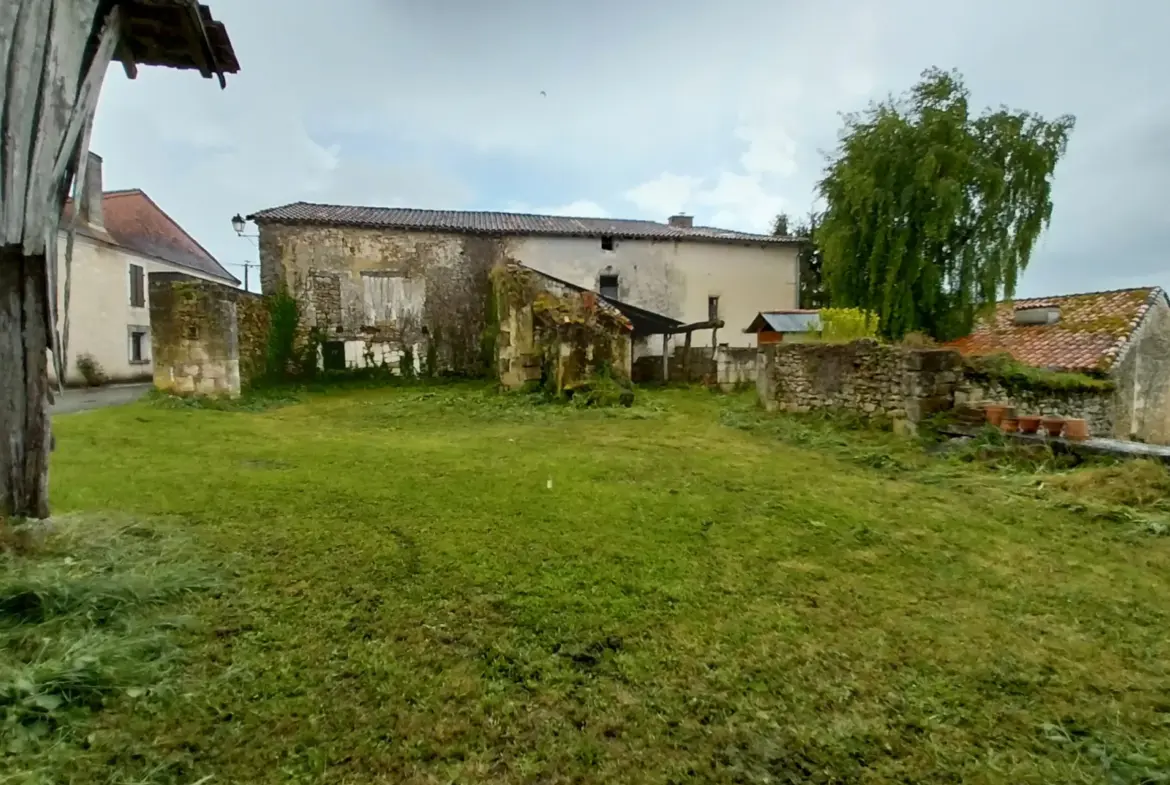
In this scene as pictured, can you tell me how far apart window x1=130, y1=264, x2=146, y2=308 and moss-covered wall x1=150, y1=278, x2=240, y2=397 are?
1113 cm

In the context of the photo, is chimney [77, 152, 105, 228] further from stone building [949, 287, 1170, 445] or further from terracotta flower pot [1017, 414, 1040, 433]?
stone building [949, 287, 1170, 445]

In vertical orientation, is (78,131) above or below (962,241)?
below

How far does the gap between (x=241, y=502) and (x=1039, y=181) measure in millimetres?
16230

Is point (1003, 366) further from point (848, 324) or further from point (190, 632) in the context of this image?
point (190, 632)

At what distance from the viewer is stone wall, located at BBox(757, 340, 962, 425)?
25.2 feet

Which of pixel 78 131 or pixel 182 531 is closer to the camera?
pixel 78 131

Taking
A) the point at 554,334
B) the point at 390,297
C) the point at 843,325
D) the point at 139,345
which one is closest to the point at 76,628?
the point at 554,334

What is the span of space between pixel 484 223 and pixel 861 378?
14.4 meters

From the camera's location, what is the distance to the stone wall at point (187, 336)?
10984mm

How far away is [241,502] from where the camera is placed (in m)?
4.48

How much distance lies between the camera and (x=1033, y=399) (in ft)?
25.3

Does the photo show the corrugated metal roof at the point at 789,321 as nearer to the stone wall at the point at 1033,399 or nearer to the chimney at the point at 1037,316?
the chimney at the point at 1037,316

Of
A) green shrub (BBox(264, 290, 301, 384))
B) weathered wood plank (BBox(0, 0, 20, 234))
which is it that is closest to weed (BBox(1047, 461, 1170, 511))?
weathered wood plank (BBox(0, 0, 20, 234))

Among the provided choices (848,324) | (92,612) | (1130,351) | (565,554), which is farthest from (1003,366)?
(92,612)
